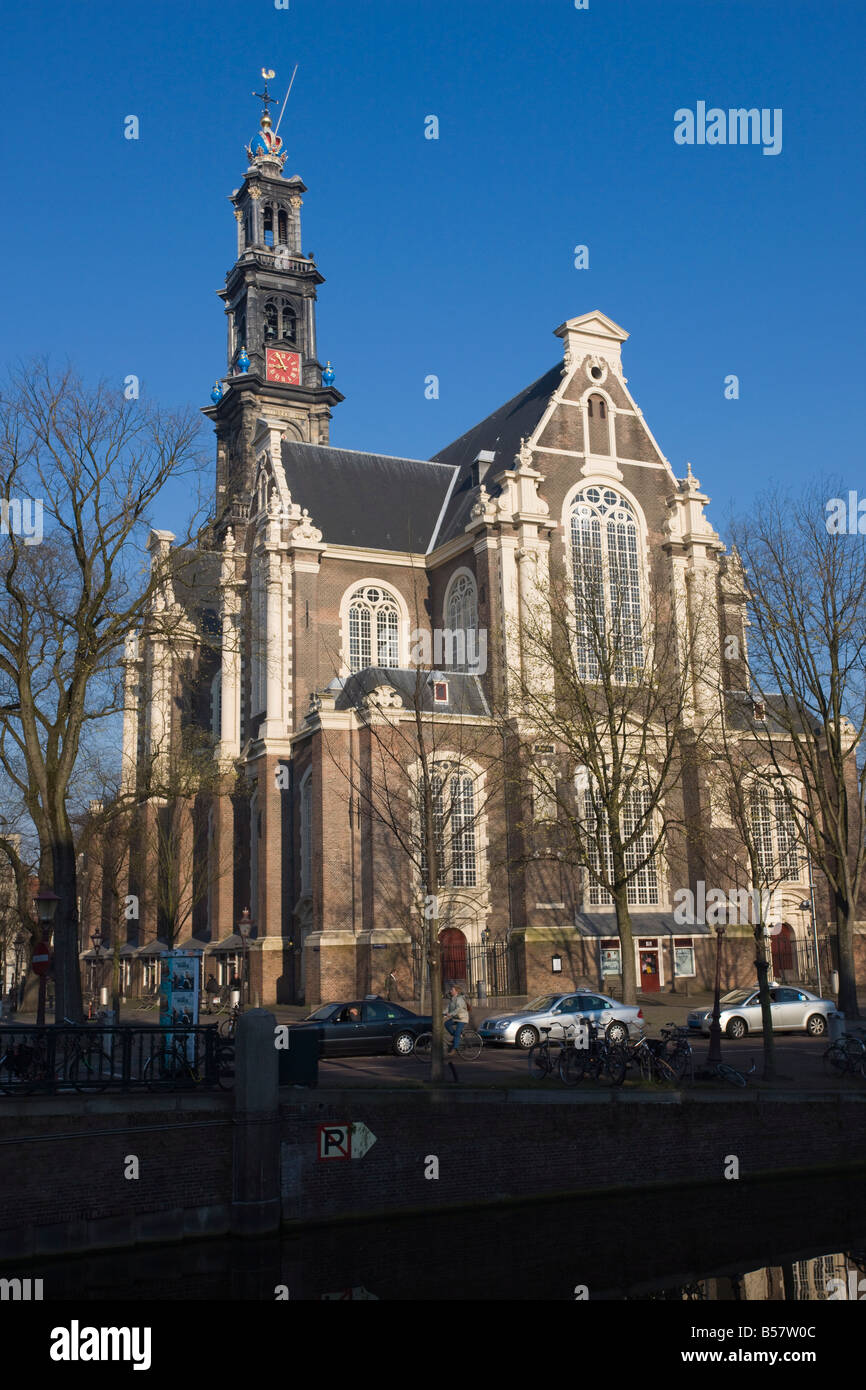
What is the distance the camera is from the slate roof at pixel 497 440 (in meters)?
50.2

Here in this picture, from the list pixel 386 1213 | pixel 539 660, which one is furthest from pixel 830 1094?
pixel 539 660

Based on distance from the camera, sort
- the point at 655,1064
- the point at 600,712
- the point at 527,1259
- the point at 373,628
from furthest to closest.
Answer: the point at 373,628, the point at 600,712, the point at 655,1064, the point at 527,1259

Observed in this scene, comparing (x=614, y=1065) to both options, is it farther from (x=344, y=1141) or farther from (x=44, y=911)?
(x=44, y=911)

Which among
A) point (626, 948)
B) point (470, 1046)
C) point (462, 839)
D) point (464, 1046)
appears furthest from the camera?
point (462, 839)

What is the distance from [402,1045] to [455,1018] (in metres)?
1.43

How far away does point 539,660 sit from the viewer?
35.8 m

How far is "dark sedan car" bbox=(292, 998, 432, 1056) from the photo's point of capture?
27.4 m

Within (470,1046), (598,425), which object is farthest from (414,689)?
(470,1046)

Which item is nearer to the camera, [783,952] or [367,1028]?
[367,1028]

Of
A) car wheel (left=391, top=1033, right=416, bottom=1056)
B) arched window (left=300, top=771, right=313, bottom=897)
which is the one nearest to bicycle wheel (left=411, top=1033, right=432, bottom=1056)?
car wheel (left=391, top=1033, right=416, bottom=1056)

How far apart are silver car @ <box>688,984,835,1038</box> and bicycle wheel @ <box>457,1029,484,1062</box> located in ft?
22.4

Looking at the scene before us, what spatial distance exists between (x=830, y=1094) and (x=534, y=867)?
19.7m

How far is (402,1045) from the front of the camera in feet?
91.7
